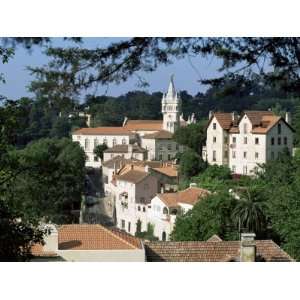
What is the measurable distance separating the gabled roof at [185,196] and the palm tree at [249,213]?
0.30m

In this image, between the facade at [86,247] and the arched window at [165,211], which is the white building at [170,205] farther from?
the facade at [86,247]

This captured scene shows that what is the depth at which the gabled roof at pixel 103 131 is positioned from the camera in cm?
431

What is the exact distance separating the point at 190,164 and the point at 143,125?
75cm

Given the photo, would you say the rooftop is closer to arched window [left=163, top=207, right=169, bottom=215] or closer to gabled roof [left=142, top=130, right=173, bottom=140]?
gabled roof [left=142, top=130, right=173, bottom=140]

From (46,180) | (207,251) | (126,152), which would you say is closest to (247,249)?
(207,251)

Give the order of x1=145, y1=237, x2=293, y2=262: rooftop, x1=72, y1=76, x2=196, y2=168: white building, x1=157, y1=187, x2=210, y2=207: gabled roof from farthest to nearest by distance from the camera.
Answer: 1. x1=157, y1=187, x2=210, y2=207: gabled roof
2. x1=145, y1=237, x2=293, y2=262: rooftop
3. x1=72, y1=76, x2=196, y2=168: white building

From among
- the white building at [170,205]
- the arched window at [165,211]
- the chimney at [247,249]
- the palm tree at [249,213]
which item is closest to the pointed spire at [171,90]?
the chimney at [247,249]

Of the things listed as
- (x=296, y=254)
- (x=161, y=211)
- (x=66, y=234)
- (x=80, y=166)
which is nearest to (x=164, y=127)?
(x=80, y=166)

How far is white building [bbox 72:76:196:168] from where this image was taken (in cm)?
430

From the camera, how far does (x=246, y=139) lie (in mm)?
4871

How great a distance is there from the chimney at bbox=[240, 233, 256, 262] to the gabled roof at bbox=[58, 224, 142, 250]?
61 centimetres

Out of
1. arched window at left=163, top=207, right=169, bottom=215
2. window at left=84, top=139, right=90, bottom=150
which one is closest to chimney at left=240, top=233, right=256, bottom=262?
window at left=84, top=139, right=90, bottom=150

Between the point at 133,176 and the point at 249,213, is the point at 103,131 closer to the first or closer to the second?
the point at 133,176

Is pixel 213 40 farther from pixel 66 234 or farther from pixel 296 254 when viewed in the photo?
pixel 296 254
